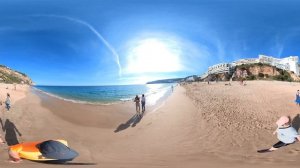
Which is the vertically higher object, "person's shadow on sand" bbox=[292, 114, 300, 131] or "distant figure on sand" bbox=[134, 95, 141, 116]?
"distant figure on sand" bbox=[134, 95, 141, 116]

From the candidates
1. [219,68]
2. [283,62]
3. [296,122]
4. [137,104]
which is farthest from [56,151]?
[283,62]

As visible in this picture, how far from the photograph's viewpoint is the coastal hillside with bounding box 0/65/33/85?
5280mm

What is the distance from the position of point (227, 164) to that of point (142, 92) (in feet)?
8.62

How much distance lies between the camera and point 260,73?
866 centimetres

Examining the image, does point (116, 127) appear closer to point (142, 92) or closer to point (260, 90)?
point (142, 92)

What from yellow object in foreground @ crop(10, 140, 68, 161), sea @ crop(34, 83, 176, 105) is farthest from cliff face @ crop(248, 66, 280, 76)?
yellow object in foreground @ crop(10, 140, 68, 161)

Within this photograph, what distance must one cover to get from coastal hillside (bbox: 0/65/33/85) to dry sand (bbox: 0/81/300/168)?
1.04 ft

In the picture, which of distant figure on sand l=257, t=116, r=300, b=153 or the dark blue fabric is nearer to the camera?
the dark blue fabric

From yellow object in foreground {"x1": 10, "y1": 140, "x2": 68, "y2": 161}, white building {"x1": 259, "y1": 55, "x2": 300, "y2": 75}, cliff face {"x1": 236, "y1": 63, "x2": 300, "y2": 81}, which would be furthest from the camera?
cliff face {"x1": 236, "y1": 63, "x2": 300, "y2": 81}

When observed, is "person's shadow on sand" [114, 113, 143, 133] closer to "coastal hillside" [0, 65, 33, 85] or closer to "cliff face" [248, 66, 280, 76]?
"coastal hillside" [0, 65, 33, 85]

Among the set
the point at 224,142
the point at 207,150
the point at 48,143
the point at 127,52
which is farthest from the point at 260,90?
the point at 48,143

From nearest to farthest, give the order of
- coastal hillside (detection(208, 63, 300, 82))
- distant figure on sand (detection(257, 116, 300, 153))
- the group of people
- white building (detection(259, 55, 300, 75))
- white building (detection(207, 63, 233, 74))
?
distant figure on sand (detection(257, 116, 300, 153)), the group of people, white building (detection(207, 63, 233, 74)), white building (detection(259, 55, 300, 75)), coastal hillside (detection(208, 63, 300, 82))

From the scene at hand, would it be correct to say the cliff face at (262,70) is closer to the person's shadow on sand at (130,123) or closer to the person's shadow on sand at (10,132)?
the person's shadow on sand at (130,123)

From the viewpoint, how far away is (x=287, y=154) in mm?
4652
